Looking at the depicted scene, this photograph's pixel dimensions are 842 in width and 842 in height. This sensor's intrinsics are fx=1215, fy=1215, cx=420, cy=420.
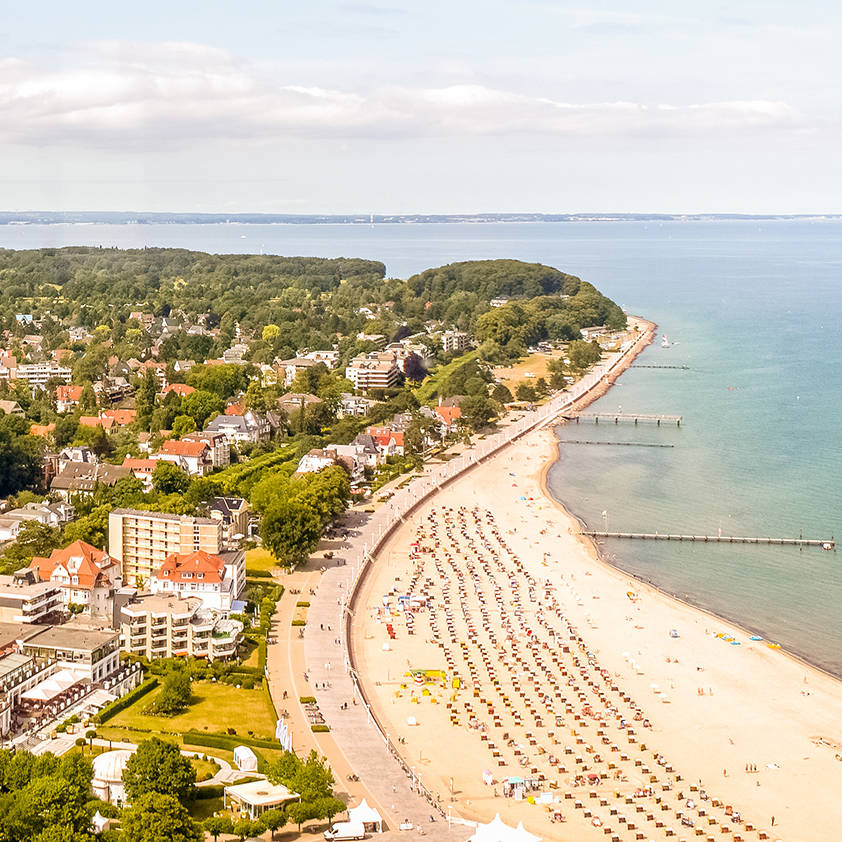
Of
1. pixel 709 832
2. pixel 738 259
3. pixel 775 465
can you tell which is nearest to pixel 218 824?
pixel 709 832

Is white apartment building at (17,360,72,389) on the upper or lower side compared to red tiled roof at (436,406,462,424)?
upper

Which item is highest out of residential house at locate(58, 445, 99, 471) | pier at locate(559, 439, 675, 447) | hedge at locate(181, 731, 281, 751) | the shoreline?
residential house at locate(58, 445, 99, 471)

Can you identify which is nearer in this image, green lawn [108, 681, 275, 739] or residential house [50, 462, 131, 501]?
green lawn [108, 681, 275, 739]

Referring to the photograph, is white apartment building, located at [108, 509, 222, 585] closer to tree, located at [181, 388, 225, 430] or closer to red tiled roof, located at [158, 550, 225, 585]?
red tiled roof, located at [158, 550, 225, 585]

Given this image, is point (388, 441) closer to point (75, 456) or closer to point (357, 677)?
point (75, 456)

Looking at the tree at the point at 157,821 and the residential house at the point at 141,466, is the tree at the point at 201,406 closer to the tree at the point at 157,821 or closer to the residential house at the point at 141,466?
the residential house at the point at 141,466

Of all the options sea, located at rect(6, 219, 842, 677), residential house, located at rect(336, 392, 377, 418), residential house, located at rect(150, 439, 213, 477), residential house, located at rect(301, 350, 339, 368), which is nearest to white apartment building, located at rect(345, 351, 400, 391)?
residential house, located at rect(336, 392, 377, 418)

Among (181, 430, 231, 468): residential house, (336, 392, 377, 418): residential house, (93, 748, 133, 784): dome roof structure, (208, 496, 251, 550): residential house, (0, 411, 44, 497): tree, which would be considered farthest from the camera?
(336, 392, 377, 418): residential house

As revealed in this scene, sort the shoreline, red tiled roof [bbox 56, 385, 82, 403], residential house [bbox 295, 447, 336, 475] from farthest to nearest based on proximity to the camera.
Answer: red tiled roof [bbox 56, 385, 82, 403], residential house [bbox 295, 447, 336, 475], the shoreline
